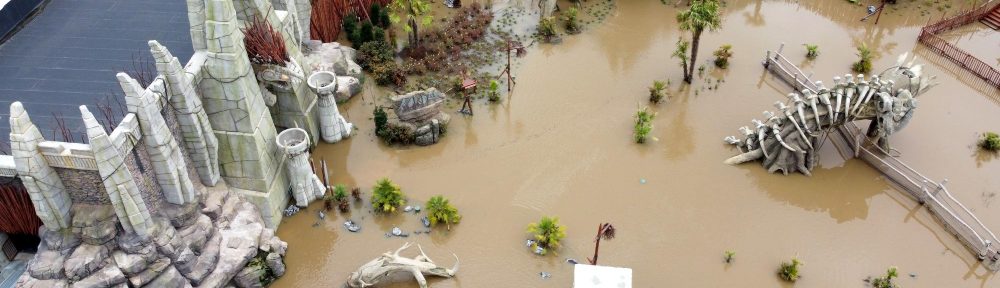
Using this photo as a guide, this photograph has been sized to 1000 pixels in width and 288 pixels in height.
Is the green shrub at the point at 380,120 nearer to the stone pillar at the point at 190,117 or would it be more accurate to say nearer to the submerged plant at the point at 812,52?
the stone pillar at the point at 190,117

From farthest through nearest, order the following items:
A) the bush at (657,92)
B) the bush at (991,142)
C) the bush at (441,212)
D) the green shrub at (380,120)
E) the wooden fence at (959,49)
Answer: the wooden fence at (959,49) < the bush at (657,92) < the bush at (991,142) < the green shrub at (380,120) < the bush at (441,212)

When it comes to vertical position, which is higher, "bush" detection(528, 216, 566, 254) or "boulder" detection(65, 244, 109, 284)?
"boulder" detection(65, 244, 109, 284)

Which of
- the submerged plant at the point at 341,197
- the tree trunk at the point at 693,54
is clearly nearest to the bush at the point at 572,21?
the tree trunk at the point at 693,54

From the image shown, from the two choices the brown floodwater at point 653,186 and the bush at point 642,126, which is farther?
the bush at point 642,126

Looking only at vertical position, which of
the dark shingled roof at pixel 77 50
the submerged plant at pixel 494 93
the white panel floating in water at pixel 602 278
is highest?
the dark shingled roof at pixel 77 50

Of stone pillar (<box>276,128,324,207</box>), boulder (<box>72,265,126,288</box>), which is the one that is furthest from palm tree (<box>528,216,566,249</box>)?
boulder (<box>72,265,126,288</box>)

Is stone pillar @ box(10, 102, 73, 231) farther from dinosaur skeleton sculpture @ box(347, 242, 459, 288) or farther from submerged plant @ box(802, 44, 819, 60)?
submerged plant @ box(802, 44, 819, 60)

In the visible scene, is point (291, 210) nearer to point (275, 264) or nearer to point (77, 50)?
point (275, 264)
